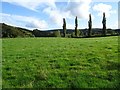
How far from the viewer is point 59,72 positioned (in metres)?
15.0

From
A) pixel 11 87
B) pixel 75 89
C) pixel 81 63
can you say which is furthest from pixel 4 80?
pixel 81 63

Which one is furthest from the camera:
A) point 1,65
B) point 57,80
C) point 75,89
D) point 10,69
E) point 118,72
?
point 1,65

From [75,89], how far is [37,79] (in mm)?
2625

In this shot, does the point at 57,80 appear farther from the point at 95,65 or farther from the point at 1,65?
the point at 1,65

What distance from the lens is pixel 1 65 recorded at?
1823 cm

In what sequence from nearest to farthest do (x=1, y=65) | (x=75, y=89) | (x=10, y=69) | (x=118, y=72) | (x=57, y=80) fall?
(x=75, y=89), (x=57, y=80), (x=118, y=72), (x=10, y=69), (x=1, y=65)

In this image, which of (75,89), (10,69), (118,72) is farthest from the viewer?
(10,69)

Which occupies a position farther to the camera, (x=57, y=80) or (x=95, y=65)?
(x=95, y=65)

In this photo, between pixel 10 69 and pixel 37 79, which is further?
pixel 10 69

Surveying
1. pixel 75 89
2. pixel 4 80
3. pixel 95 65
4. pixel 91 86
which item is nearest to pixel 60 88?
pixel 75 89

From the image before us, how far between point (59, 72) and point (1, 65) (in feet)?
17.2

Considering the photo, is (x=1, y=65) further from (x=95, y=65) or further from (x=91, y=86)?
(x=91, y=86)

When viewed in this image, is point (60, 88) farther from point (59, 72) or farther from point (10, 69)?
point (10, 69)

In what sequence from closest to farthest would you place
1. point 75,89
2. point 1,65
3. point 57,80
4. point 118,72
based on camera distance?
1. point 75,89
2. point 57,80
3. point 118,72
4. point 1,65
